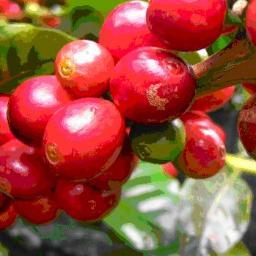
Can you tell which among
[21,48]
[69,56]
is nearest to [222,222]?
[21,48]

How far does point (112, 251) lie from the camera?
45.0 inches

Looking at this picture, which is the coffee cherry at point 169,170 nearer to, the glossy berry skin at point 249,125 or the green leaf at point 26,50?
the green leaf at point 26,50

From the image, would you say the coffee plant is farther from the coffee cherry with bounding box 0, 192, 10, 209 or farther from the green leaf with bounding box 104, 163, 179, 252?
the green leaf with bounding box 104, 163, 179, 252

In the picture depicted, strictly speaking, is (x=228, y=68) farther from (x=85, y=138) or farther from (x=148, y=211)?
(x=148, y=211)

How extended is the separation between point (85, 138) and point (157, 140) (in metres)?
0.06

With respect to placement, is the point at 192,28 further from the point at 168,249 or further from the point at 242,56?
the point at 168,249

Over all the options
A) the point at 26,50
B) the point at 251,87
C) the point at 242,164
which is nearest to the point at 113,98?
the point at 251,87

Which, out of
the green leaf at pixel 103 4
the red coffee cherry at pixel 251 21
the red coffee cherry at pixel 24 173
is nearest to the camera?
the red coffee cherry at pixel 251 21

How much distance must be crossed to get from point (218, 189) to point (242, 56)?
0.71 metres

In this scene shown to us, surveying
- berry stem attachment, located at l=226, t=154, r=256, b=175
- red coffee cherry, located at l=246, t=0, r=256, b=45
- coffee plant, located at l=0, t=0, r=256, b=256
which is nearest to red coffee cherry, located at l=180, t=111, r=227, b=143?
coffee plant, located at l=0, t=0, r=256, b=256

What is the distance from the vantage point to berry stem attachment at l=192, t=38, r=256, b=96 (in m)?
0.56

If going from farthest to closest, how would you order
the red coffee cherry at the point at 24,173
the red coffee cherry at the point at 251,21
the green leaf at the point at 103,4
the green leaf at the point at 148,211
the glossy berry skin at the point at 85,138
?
the green leaf at the point at 148,211 → the green leaf at the point at 103,4 → the red coffee cherry at the point at 24,173 → the glossy berry skin at the point at 85,138 → the red coffee cherry at the point at 251,21

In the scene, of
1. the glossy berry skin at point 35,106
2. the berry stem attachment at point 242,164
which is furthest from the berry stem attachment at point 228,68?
the berry stem attachment at point 242,164

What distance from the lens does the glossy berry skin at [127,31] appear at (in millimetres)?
628
